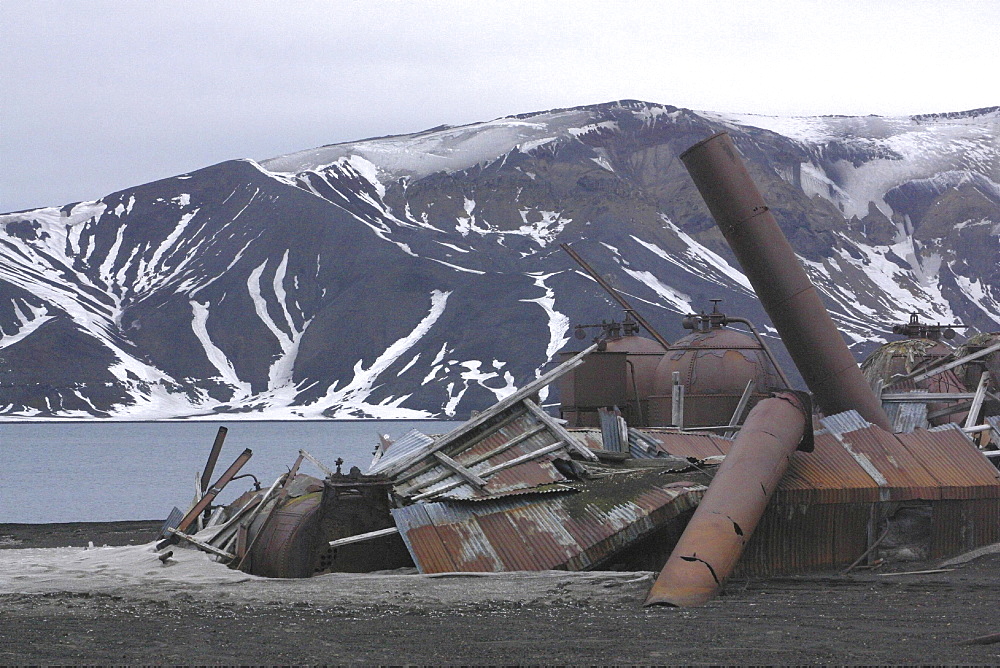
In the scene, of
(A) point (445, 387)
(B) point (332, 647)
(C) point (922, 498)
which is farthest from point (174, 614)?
(A) point (445, 387)

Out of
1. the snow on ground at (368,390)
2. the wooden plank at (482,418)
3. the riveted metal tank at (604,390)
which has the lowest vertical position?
the snow on ground at (368,390)

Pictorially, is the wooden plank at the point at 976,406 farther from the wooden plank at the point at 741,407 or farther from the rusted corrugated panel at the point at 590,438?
the rusted corrugated panel at the point at 590,438

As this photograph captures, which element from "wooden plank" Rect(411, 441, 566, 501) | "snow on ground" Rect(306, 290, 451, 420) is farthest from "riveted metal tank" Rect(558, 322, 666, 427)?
"snow on ground" Rect(306, 290, 451, 420)

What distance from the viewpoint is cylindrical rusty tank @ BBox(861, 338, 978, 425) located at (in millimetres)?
40094

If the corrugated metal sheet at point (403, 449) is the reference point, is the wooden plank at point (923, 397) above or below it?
below

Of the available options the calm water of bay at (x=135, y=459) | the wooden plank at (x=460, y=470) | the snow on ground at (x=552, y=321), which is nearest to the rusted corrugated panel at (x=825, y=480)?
the wooden plank at (x=460, y=470)

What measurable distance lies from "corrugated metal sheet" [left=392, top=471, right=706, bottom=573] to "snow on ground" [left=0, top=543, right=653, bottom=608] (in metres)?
0.43

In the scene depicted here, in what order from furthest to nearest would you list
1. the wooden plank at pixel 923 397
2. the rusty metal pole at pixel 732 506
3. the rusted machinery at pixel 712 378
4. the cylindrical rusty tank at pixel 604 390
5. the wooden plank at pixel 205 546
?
the cylindrical rusty tank at pixel 604 390, the rusted machinery at pixel 712 378, the wooden plank at pixel 923 397, the wooden plank at pixel 205 546, the rusty metal pole at pixel 732 506

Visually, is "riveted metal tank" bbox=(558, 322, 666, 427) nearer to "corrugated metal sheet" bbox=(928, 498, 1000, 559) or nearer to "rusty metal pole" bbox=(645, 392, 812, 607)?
"rusty metal pole" bbox=(645, 392, 812, 607)

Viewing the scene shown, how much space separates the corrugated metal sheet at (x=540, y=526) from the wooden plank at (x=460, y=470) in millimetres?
772

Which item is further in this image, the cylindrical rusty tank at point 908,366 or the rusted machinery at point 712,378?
the cylindrical rusty tank at point 908,366

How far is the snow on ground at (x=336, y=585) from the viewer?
Answer: 16500 mm

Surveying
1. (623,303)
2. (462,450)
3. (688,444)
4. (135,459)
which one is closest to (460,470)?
(462,450)

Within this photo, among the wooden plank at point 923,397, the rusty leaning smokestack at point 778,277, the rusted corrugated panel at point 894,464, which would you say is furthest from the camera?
the wooden plank at point 923,397
